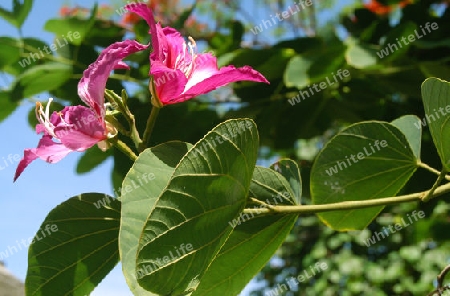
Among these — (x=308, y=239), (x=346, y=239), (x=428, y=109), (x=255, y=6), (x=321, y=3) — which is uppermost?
(x=428, y=109)

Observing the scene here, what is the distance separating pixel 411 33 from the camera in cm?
122

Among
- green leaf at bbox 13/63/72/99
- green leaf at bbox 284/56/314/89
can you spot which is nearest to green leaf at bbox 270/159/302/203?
green leaf at bbox 284/56/314/89

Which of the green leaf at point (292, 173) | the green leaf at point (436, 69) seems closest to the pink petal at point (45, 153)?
the green leaf at point (292, 173)

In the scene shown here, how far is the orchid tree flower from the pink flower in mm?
25

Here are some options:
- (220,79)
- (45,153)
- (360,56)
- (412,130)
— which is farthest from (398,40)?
(45,153)

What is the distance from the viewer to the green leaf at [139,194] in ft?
1.41

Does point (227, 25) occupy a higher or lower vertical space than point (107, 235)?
lower

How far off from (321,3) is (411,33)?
3.20 m

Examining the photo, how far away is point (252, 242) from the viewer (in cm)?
60

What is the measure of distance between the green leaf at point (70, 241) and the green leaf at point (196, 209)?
0.37 ft

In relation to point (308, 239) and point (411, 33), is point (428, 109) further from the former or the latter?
point (308, 239)

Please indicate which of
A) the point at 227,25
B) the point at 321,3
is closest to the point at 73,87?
the point at 227,25

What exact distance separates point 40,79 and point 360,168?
0.81 m

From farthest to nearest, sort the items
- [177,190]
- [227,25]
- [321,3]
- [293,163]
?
[321,3]
[227,25]
[293,163]
[177,190]
